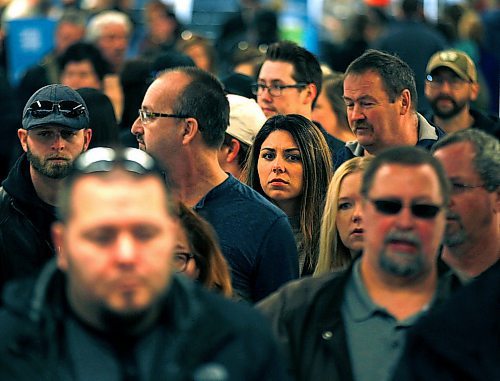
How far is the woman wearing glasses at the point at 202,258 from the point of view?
20.7 ft

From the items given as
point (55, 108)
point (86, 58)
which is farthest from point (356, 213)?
point (86, 58)

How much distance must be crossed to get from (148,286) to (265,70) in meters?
5.85

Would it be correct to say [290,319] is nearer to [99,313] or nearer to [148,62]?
[99,313]

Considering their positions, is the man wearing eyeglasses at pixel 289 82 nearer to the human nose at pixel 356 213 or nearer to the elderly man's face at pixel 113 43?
the human nose at pixel 356 213

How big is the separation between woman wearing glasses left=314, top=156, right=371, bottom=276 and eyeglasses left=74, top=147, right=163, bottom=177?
7.83 feet

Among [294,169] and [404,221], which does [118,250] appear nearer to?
[404,221]

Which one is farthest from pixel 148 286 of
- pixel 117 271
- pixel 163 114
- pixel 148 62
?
pixel 148 62

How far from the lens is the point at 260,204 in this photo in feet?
23.6

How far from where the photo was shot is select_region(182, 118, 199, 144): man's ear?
7.63 metres

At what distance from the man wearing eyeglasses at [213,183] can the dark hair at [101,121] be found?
1.74ft

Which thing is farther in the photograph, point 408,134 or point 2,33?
point 2,33

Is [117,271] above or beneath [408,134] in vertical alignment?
above

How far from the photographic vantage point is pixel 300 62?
33.7 ft

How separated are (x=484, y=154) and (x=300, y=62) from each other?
3598mm
